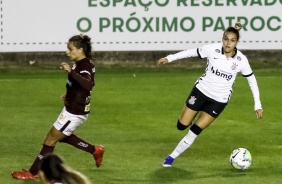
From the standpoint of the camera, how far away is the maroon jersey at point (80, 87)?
14062 mm

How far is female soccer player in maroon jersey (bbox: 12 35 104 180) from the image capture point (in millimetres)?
14125

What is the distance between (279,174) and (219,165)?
1.03 meters

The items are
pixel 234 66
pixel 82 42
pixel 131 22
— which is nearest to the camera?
pixel 82 42

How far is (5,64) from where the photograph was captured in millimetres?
27062

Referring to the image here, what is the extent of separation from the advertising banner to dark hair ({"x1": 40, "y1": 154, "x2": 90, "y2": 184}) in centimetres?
1782

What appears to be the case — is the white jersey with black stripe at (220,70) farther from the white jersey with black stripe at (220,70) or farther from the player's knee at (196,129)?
the player's knee at (196,129)

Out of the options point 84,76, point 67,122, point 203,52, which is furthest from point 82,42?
point 203,52

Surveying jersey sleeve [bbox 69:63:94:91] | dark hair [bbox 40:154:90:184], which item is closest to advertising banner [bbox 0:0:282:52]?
jersey sleeve [bbox 69:63:94:91]

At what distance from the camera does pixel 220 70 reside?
606 inches

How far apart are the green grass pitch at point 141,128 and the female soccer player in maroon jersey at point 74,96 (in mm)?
672

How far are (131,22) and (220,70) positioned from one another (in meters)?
11.5

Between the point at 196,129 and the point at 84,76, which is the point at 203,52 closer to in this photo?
the point at 196,129

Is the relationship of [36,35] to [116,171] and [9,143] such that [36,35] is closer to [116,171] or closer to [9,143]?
[9,143]

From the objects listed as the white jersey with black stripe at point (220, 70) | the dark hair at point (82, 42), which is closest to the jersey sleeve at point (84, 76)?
the dark hair at point (82, 42)
